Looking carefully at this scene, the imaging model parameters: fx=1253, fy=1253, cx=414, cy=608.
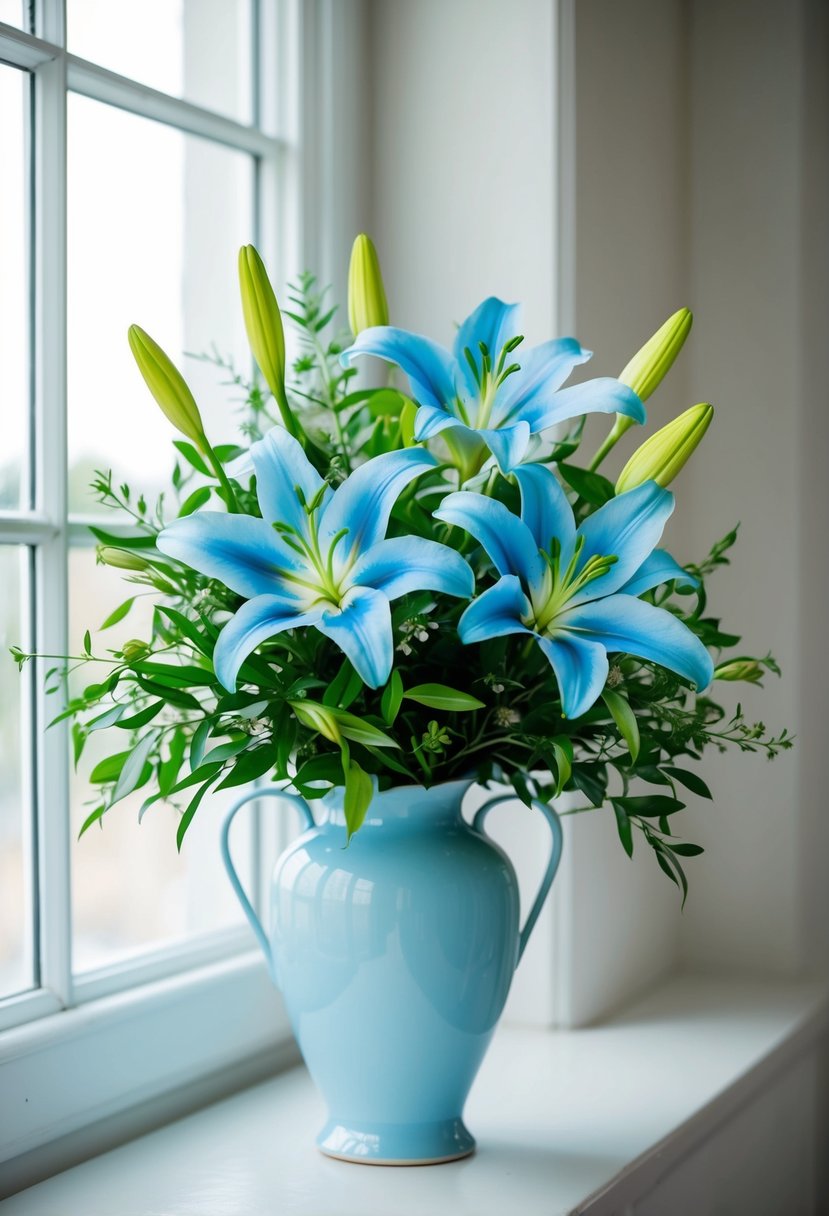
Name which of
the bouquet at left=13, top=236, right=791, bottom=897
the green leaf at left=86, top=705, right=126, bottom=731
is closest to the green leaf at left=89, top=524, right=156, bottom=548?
the bouquet at left=13, top=236, right=791, bottom=897

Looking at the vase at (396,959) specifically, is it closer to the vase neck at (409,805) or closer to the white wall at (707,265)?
the vase neck at (409,805)

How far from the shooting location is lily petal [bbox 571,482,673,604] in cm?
79

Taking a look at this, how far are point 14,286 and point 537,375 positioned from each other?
1.40 ft

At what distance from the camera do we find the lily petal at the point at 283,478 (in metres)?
0.78

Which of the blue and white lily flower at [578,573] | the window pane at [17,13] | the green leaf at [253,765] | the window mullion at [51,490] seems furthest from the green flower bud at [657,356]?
the window pane at [17,13]

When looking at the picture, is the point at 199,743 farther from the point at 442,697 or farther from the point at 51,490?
the point at 51,490

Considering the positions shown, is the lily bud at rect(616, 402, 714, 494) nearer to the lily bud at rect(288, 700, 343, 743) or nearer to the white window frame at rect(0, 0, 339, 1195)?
the lily bud at rect(288, 700, 343, 743)

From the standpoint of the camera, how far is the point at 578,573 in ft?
2.62

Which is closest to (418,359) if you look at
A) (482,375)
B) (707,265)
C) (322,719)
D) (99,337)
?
(482,375)

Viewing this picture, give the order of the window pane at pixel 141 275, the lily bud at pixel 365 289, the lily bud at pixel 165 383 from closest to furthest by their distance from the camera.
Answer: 1. the lily bud at pixel 165 383
2. the lily bud at pixel 365 289
3. the window pane at pixel 141 275

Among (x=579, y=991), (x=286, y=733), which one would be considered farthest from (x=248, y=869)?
(x=286, y=733)

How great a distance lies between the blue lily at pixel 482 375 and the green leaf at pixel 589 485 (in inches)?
2.9

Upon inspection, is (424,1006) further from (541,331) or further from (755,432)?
(755,432)

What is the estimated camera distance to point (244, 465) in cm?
84
